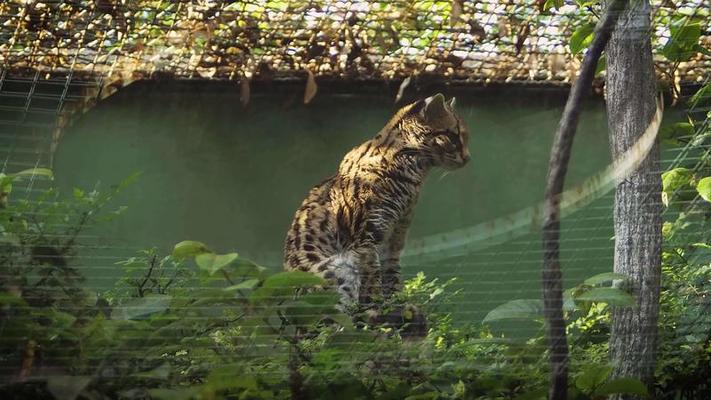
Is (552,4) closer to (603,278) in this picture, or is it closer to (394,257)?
(603,278)

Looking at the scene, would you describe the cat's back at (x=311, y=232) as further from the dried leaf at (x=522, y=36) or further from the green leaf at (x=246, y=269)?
the green leaf at (x=246, y=269)

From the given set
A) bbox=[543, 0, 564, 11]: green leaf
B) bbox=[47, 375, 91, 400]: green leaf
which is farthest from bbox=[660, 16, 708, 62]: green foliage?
bbox=[47, 375, 91, 400]: green leaf

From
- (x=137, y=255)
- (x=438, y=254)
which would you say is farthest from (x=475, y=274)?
(x=137, y=255)

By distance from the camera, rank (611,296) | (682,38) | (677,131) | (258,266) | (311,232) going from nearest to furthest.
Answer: (258,266), (611,296), (682,38), (677,131), (311,232)

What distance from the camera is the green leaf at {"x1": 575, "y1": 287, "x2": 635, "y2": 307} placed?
98.5 inches

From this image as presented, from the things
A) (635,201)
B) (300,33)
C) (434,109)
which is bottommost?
(635,201)

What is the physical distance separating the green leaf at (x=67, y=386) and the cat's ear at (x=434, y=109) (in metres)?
2.53

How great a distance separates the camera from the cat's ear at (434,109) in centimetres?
443

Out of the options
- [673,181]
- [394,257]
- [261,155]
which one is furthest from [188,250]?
[261,155]

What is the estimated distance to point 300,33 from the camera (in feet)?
11.8

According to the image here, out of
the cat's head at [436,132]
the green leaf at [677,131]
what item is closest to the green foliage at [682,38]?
the green leaf at [677,131]

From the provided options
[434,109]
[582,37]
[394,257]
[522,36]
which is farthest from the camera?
[434,109]

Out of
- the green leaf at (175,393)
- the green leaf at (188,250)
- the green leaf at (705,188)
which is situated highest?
the green leaf at (705,188)

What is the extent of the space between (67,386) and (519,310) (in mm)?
1148
